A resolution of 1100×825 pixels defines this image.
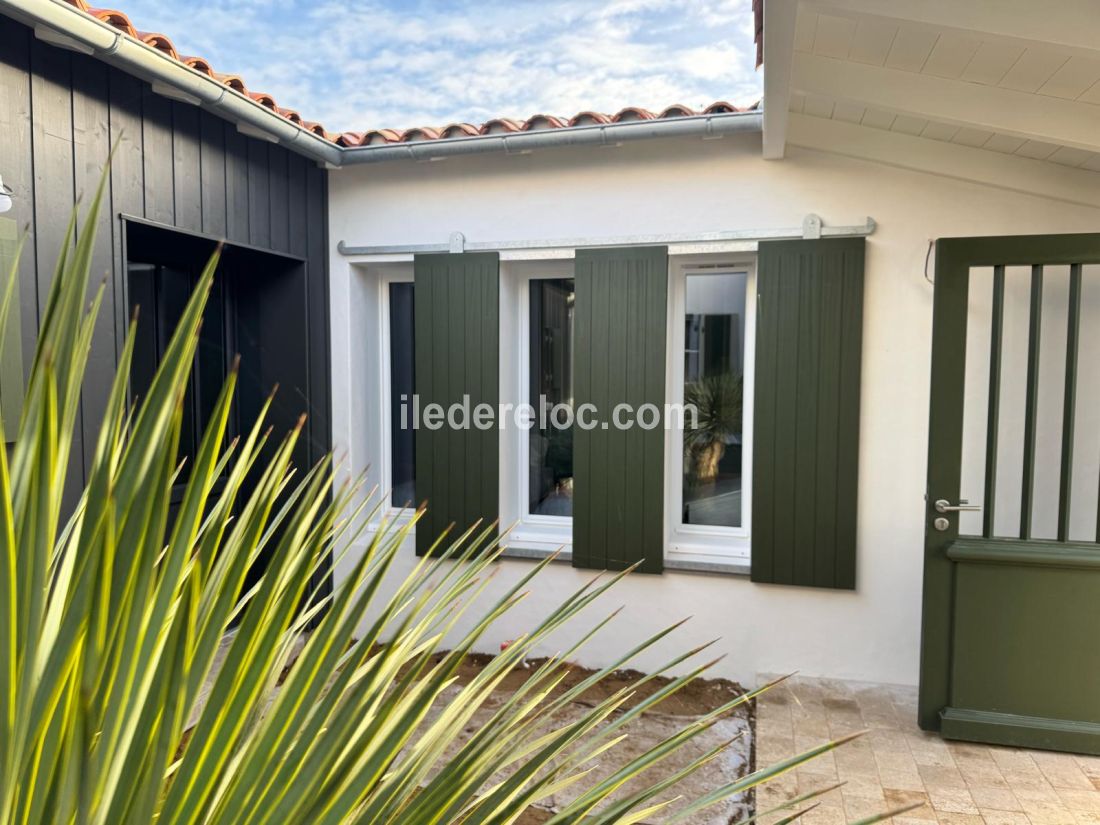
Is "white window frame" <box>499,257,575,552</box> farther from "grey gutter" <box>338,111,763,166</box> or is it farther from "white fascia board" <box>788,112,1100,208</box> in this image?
"white fascia board" <box>788,112,1100,208</box>

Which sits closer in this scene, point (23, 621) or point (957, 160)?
point (23, 621)

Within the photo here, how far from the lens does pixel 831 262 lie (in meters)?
3.21

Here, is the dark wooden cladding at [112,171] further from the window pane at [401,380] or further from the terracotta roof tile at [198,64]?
the window pane at [401,380]

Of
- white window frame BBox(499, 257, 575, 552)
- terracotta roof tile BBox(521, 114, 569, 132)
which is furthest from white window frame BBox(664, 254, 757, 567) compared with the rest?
terracotta roof tile BBox(521, 114, 569, 132)

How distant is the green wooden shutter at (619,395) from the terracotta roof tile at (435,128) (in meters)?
0.61

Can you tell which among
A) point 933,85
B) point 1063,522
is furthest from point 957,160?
point 1063,522

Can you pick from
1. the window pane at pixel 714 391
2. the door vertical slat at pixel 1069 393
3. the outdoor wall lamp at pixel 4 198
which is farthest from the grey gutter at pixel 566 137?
the outdoor wall lamp at pixel 4 198

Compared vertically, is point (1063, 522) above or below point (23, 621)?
below

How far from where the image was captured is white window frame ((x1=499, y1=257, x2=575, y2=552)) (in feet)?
12.4

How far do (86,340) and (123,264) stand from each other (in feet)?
7.60

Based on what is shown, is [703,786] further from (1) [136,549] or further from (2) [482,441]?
(1) [136,549]

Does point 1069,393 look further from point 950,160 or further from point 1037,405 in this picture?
point 950,160

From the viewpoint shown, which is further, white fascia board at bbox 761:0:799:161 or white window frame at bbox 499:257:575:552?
white window frame at bbox 499:257:575:552

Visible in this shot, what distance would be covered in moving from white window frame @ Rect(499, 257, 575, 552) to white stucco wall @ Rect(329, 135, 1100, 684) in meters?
0.21
